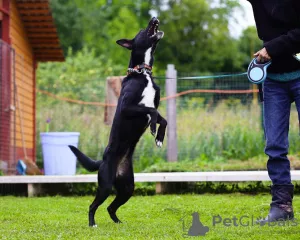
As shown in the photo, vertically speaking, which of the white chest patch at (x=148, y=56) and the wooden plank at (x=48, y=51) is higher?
the wooden plank at (x=48, y=51)

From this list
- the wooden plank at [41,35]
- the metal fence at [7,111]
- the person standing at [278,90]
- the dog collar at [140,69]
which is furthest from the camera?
the wooden plank at [41,35]

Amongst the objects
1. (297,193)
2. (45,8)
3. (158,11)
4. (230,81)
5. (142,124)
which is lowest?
(297,193)

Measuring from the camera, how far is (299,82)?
416 cm

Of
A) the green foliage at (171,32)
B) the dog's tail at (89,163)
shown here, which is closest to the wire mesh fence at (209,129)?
the dog's tail at (89,163)

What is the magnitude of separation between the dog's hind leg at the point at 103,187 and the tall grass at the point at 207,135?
518 cm

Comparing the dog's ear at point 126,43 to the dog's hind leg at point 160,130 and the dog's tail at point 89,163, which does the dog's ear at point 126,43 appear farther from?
the dog's tail at point 89,163

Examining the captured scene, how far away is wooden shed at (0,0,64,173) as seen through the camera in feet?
28.8

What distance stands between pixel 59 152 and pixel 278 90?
5099 millimetres

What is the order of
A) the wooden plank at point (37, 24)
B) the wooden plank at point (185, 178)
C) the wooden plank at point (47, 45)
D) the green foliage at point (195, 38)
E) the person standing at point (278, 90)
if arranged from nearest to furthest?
the person standing at point (278, 90), the wooden plank at point (185, 178), the wooden plank at point (37, 24), the wooden plank at point (47, 45), the green foliage at point (195, 38)

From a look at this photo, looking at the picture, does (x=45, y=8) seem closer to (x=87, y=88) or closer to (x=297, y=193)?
(x=87, y=88)

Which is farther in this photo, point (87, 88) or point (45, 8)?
point (87, 88)

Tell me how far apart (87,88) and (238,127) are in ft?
12.6

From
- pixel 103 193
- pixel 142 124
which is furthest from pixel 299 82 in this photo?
pixel 103 193

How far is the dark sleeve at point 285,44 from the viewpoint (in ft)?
13.1
